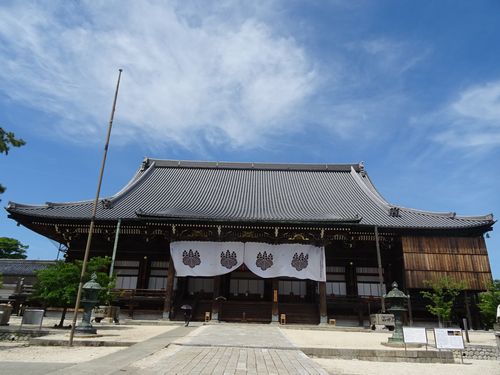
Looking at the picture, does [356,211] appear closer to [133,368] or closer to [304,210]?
[304,210]

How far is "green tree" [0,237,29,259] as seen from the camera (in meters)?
44.8

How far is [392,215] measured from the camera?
20875mm

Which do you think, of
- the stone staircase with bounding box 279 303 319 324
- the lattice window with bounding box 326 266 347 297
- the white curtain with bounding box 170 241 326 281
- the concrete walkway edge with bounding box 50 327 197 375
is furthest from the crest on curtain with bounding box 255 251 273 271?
the concrete walkway edge with bounding box 50 327 197 375

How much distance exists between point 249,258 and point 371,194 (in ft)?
35.5

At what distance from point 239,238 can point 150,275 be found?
20.0 ft

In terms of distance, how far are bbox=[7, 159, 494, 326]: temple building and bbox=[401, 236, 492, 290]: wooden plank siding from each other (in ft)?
0.17

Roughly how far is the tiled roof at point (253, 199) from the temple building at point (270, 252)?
0.12m

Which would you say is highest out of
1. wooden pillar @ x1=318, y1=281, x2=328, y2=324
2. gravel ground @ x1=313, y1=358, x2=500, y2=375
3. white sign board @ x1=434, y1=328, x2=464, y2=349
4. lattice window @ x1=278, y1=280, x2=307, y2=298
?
lattice window @ x1=278, y1=280, x2=307, y2=298

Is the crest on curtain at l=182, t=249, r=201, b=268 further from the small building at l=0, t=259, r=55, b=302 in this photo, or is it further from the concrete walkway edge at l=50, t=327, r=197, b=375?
the small building at l=0, t=259, r=55, b=302

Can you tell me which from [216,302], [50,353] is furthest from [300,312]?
[50,353]

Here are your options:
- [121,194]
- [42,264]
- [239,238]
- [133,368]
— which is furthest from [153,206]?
[133,368]

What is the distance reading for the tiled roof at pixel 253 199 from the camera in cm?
1903

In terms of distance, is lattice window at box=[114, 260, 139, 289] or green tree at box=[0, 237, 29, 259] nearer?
lattice window at box=[114, 260, 139, 289]

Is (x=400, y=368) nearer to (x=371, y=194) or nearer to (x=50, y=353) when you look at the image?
(x=50, y=353)
